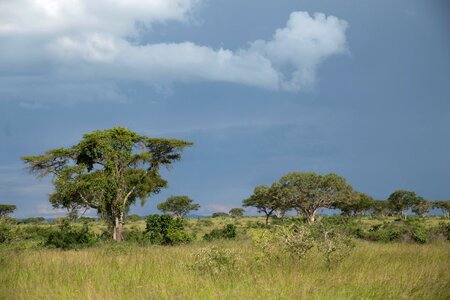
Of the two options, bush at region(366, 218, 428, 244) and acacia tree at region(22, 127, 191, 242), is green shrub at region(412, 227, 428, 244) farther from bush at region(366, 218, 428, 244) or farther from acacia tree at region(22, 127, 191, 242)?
acacia tree at region(22, 127, 191, 242)

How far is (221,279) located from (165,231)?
23.7 metres

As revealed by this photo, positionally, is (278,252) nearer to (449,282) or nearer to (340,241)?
(340,241)

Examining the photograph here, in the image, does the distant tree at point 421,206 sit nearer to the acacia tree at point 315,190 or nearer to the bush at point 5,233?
the acacia tree at point 315,190

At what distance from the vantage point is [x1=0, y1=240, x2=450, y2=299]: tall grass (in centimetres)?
779

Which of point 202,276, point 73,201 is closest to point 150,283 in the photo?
point 202,276

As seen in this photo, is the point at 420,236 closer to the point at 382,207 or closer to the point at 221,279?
the point at 221,279

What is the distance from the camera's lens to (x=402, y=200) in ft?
265

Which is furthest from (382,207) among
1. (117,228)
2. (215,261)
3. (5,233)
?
(215,261)

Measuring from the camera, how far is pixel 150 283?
895 cm

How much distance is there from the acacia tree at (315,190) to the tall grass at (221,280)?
1734 inches

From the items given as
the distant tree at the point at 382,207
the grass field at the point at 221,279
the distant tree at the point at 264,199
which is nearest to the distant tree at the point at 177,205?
the distant tree at the point at 264,199

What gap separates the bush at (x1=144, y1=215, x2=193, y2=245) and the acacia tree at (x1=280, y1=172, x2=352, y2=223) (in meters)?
25.6

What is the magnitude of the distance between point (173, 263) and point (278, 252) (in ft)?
8.56

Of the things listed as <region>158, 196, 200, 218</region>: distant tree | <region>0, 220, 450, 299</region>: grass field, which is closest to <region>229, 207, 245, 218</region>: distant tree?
<region>158, 196, 200, 218</region>: distant tree
